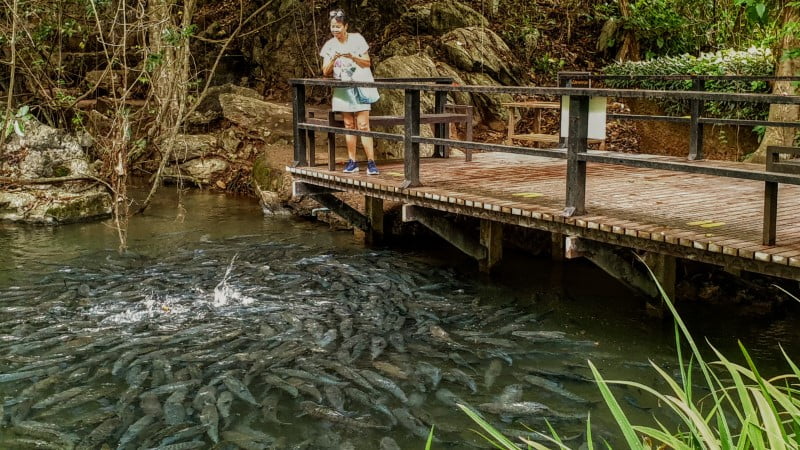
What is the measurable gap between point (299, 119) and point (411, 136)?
2.62 m

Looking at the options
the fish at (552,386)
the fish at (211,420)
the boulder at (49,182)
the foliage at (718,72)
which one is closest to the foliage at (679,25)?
the foliage at (718,72)

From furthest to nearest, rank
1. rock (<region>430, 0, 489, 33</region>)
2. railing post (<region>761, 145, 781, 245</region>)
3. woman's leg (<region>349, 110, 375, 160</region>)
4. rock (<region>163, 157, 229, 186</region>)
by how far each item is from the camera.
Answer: rock (<region>430, 0, 489, 33</region>)
rock (<region>163, 157, 229, 186</region>)
woman's leg (<region>349, 110, 375, 160</region>)
railing post (<region>761, 145, 781, 245</region>)

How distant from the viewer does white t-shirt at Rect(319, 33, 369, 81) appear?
1148cm

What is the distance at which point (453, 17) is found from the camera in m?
21.8

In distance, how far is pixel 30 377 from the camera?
24.7ft

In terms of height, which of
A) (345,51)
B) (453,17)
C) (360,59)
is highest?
(453,17)

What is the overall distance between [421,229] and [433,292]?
3.20 m

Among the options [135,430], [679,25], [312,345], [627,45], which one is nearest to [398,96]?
[627,45]

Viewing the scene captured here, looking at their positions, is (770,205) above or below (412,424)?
above

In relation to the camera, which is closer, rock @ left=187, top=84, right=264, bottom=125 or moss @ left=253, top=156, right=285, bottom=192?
moss @ left=253, top=156, right=285, bottom=192

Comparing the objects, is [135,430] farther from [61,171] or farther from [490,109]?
[490,109]

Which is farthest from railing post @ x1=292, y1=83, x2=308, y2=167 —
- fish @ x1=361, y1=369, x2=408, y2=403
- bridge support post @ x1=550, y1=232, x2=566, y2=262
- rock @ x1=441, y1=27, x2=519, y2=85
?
rock @ x1=441, y1=27, x2=519, y2=85

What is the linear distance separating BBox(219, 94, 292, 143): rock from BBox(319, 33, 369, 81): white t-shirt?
7.21 metres

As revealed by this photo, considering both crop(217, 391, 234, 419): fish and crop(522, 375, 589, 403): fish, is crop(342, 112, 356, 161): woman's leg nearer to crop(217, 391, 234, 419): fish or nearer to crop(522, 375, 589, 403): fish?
crop(522, 375, 589, 403): fish
